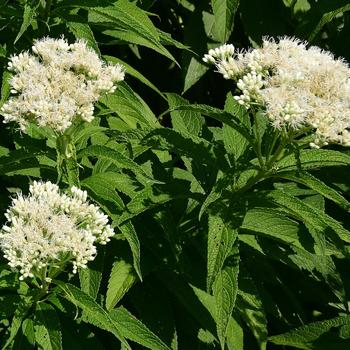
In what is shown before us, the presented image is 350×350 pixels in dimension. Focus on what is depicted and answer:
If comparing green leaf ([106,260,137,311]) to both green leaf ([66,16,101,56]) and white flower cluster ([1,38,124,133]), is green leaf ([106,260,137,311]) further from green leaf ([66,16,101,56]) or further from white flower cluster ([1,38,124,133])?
green leaf ([66,16,101,56])

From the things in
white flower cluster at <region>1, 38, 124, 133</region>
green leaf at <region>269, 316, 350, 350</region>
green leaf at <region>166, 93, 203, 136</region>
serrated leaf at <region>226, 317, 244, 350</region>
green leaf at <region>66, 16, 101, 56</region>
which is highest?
green leaf at <region>66, 16, 101, 56</region>

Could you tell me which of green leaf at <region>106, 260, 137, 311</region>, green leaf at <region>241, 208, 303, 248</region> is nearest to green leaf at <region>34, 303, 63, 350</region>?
green leaf at <region>106, 260, 137, 311</region>

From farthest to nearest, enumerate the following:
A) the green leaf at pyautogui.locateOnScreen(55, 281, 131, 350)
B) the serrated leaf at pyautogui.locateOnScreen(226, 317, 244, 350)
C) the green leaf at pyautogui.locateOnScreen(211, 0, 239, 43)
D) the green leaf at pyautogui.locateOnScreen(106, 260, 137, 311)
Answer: the green leaf at pyautogui.locateOnScreen(211, 0, 239, 43), the serrated leaf at pyautogui.locateOnScreen(226, 317, 244, 350), the green leaf at pyautogui.locateOnScreen(106, 260, 137, 311), the green leaf at pyautogui.locateOnScreen(55, 281, 131, 350)

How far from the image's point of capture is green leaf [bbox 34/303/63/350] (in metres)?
2.90

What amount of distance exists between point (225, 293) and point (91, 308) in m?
0.54

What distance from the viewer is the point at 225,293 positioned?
2975 millimetres

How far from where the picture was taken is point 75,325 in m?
3.19

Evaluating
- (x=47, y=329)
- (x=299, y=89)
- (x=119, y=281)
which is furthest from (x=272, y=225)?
(x=47, y=329)

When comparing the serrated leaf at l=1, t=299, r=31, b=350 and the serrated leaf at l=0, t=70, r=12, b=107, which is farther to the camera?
the serrated leaf at l=0, t=70, r=12, b=107

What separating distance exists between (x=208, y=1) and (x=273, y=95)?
1695 millimetres

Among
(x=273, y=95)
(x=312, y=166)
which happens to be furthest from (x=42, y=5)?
(x=312, y=166)

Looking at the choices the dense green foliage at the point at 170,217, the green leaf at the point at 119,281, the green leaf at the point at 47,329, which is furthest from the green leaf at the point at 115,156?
the green leaf at the point at 47,329

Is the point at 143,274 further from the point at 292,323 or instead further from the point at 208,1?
the point at 208,1

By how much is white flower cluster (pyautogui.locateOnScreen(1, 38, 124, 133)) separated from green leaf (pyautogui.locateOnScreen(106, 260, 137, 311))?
659mm
